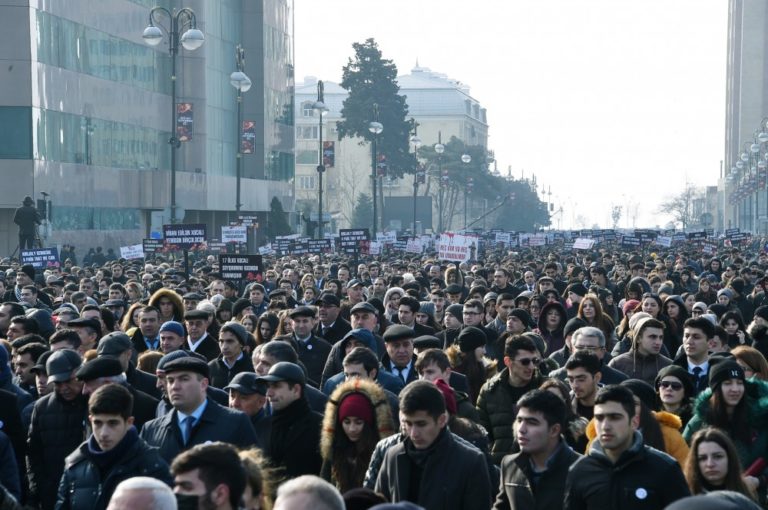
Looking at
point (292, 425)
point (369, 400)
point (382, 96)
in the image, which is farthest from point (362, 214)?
point (369, 400)

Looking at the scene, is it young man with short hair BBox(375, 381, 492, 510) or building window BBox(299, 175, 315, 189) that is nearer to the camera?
young man with short hair BBox(375, 381, 492, 510)

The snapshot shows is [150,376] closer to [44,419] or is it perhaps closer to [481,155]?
[44,419]

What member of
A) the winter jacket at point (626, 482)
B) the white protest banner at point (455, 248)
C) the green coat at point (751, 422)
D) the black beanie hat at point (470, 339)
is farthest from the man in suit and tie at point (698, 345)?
the white protest banner at point (455, 248)

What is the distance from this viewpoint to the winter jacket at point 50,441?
29.6 feet

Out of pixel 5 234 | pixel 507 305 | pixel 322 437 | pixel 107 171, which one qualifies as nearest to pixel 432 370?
pixel 322 437

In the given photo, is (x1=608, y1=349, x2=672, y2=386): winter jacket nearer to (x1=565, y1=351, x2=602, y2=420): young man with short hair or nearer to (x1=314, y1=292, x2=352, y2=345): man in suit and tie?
(x1=565, y1=351, x2=602, y2=420): young man with short hair

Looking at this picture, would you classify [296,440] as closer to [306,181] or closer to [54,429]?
[54,429]

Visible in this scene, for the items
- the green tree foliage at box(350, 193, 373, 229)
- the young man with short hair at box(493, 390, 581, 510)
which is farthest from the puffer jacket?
the green tree foliage at box(350, 193, 373, 229)

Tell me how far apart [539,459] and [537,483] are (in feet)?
0.41

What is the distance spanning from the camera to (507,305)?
659 inches

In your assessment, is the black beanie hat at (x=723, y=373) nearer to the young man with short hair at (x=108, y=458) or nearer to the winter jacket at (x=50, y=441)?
the young man with short hair at (x=108, y=458)

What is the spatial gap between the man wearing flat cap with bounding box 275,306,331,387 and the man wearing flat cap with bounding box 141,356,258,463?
16.7 feet

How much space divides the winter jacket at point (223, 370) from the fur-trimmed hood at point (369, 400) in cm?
402

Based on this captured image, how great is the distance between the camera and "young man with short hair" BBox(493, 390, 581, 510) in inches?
290
